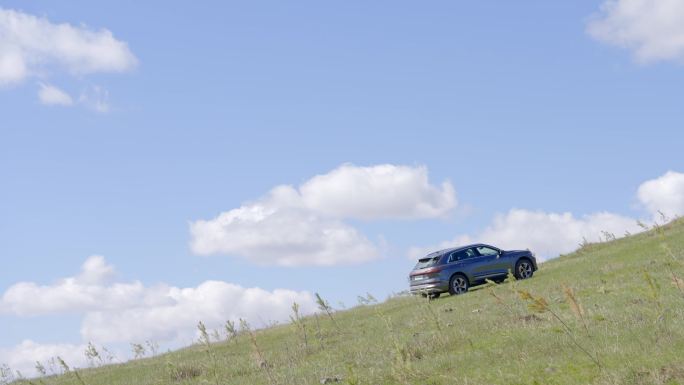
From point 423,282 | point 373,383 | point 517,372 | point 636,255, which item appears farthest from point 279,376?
point 636,255

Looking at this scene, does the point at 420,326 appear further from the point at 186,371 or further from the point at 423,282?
the point at 423,282

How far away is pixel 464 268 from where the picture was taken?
27922 millimetres

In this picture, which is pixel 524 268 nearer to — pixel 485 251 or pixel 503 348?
pixel 485 251

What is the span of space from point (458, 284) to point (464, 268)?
2.11 ft

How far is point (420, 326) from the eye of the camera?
1672cm

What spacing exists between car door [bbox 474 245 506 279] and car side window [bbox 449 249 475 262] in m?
0.25

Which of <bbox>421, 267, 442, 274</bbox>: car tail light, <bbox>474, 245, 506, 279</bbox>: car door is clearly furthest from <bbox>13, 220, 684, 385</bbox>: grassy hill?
<bbox>474, 245, 506, 279</bbox>: car door

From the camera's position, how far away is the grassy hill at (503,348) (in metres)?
8.84

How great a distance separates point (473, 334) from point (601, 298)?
4.49 m

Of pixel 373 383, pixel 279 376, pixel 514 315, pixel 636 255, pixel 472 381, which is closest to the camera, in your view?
pixel 472 381

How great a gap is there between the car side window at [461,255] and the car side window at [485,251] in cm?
34

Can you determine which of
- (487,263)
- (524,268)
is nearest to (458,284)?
(487,263)

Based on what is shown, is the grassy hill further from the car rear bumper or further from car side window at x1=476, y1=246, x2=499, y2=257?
car side window at x1=476, y1=246, x2=499, y2=257

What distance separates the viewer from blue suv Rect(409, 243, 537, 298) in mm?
27500
